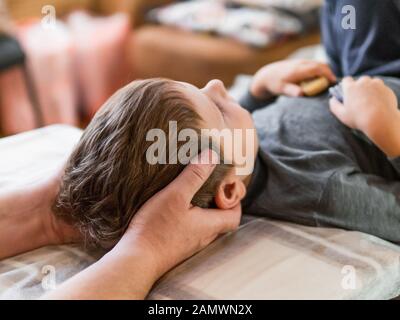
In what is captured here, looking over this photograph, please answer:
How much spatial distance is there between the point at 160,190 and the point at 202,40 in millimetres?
1551

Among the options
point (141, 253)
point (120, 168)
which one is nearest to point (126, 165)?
point (120, 168)

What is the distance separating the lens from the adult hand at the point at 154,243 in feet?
2.22

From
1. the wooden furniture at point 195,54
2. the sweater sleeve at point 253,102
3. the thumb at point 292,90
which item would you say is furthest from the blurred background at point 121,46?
the thumb at point 292,90

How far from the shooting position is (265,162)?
0.93m

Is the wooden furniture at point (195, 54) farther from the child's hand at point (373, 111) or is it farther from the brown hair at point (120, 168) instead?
the brown hair at point (120, 168)

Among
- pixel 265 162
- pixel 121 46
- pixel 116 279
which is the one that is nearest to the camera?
pixel 116 279

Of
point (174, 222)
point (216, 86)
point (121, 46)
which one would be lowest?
point (121, 46)

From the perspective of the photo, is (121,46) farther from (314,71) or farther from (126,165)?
(126,165)

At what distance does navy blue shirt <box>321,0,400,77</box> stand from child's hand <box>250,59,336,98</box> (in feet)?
0.30

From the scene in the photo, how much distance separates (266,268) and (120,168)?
226mm

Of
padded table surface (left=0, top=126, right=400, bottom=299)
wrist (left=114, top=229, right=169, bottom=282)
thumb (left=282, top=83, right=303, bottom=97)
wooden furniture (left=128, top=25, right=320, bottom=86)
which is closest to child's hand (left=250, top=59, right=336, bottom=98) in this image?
thumb (left=282, top=83, right=303, bottom=97)

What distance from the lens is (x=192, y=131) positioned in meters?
0.78

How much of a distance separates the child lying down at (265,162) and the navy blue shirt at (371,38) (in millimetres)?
95
